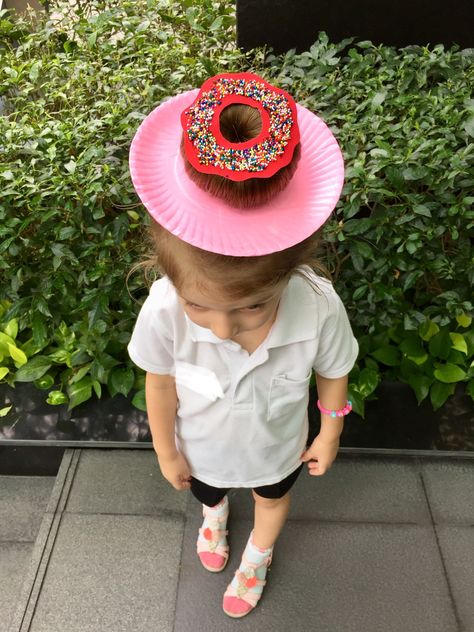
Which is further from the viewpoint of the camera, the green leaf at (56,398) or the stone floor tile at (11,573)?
the green leaf at (56,398)

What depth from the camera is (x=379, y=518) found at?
242 centimetres

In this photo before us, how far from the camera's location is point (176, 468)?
1.79 meters

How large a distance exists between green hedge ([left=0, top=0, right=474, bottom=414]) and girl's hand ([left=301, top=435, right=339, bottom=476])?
2.31 feet

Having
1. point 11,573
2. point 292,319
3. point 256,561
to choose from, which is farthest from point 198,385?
point 11,573

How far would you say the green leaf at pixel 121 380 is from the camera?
253 centimetres

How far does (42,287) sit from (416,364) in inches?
62.4

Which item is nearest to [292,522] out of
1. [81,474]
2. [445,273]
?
[81,474]

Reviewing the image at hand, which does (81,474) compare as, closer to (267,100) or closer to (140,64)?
(140,64)

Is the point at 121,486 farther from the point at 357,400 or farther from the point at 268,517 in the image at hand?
the point at 357,400

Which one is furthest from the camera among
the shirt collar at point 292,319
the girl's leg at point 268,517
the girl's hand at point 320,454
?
the girl's leg at point 268,517

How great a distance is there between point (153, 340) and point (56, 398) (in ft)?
4.08

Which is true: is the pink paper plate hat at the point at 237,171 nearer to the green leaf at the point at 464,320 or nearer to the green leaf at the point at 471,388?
the green leaf at the point at 464,320

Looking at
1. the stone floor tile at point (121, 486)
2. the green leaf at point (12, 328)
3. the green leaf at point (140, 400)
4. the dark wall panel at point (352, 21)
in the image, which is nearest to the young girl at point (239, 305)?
the stone floor tile at point (121, 486)

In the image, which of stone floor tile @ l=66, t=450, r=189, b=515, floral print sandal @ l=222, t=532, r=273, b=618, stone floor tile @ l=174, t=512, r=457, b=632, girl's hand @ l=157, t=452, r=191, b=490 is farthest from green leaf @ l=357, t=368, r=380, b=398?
girl's hand @ l=157, t=452, r=191, b=490
